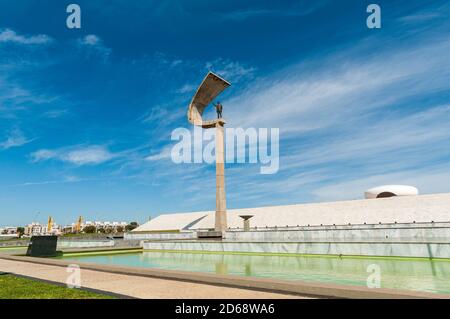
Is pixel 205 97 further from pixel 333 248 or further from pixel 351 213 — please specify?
pixel 333 248

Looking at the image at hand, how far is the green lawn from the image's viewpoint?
689 centimetres

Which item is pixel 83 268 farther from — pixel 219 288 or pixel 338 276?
pixel 338 276

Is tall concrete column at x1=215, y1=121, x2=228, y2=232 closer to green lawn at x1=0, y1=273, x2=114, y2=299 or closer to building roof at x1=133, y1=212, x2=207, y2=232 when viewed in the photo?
building roof at x1=133, y1=212, x2=207, y2=232

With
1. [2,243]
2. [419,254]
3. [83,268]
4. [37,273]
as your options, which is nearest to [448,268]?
[419,254]

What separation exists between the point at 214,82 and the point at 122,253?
21.8 meters

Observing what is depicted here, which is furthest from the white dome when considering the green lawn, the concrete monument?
the green lawn

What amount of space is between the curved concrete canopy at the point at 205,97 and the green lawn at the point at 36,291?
95.2ft

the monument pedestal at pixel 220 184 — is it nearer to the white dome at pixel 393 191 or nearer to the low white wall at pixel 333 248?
the low white wall at pixel 333 248

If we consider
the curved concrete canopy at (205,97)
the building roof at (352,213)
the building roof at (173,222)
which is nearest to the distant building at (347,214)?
the building roof at (352,213)

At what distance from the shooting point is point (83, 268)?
11492mm

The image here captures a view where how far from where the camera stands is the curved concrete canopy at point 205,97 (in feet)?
119

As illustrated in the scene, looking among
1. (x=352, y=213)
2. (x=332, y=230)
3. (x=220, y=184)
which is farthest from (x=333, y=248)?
(x=352, y=213)

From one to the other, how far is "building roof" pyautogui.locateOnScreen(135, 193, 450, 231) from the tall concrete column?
11534 mm

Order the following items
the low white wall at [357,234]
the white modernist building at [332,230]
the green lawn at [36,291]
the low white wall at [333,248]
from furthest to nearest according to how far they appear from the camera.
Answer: the low white wall at [357,234]
the white modernist building at [332,230]
the low white wall at [333,248]
the green lawn at [36,291]
